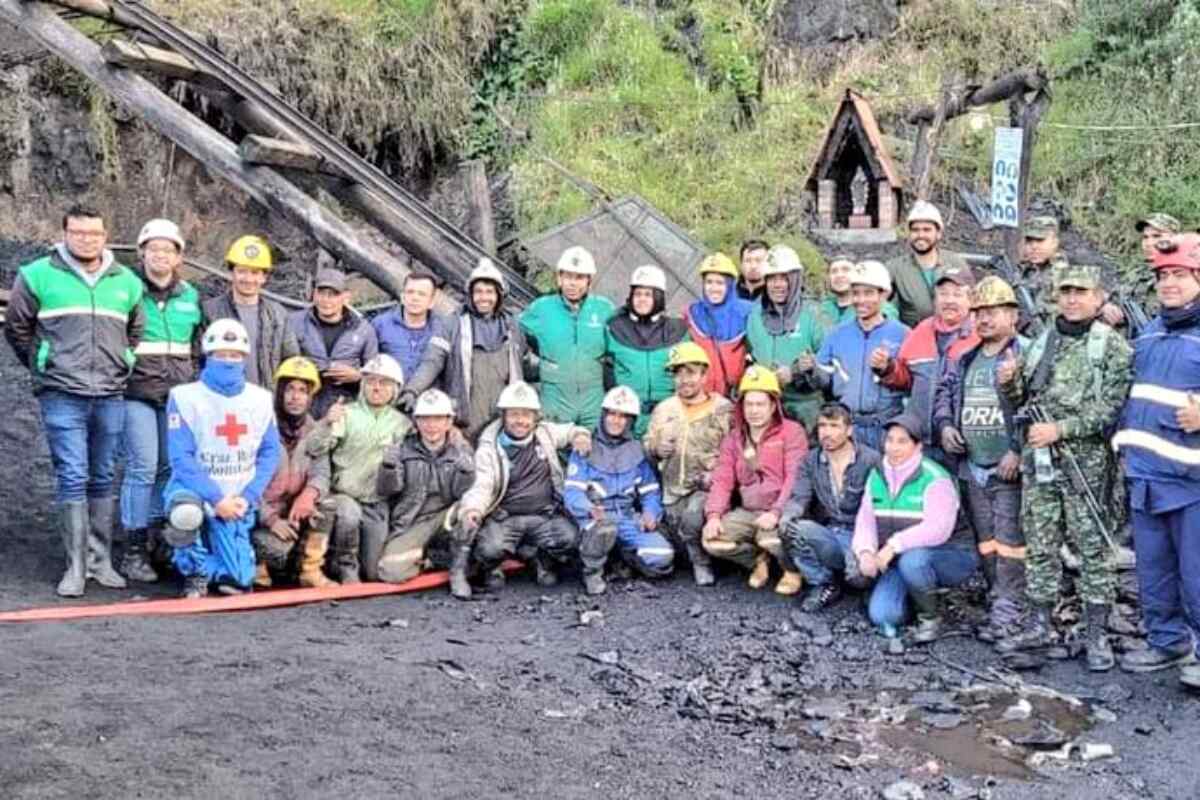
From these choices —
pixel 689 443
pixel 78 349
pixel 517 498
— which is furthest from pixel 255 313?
pixel 689 443

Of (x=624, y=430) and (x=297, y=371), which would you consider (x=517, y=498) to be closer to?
(x=624, y=430)

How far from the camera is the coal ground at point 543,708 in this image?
4.94m

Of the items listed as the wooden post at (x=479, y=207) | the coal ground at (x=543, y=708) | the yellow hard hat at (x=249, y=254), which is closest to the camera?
the coal ground at (x=543, y=708)

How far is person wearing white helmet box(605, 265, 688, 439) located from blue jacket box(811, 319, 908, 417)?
102cm

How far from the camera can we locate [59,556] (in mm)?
8312

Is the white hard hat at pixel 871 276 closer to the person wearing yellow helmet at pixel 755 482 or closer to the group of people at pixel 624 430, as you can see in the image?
the group of people at pixel 624 430

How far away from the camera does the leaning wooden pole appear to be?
8.86 m

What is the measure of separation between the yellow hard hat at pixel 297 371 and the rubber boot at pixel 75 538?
4.41 ft

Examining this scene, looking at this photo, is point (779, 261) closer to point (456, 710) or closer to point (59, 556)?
point (456, 710)

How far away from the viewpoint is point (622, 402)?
26.8 feet

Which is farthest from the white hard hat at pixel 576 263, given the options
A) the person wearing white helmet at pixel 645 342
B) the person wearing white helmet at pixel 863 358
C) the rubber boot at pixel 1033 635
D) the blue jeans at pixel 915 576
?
the rubber boot at pixel 1033 635

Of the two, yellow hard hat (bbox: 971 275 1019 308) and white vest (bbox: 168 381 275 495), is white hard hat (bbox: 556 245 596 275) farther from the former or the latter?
yellow hard hat (bbox: 971 275 1019 308)

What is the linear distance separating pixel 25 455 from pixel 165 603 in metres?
3.63

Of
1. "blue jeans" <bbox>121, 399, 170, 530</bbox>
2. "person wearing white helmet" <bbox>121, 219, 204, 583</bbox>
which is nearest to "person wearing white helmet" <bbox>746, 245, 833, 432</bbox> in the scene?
"person wearing white helmet" <bbox>121, 219, 204, 583</bbox>
